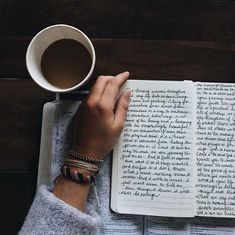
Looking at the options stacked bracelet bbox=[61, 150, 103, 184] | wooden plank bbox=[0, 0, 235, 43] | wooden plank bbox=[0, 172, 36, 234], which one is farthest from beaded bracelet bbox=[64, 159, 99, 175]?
wooden plank bbox=[0, 0, 235, 43]

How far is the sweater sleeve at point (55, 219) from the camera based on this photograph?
610 millimetres

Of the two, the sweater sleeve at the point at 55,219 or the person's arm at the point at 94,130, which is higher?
the person's arm at the point at 94,130

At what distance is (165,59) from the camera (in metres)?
0.72

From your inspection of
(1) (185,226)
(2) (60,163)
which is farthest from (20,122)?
(1) (185,226)

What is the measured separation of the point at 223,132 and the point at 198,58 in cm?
13

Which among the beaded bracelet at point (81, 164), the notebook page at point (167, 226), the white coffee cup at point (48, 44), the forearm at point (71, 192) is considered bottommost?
the notebook page at point (167, 226)

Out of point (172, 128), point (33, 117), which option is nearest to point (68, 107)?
point (33, 117)

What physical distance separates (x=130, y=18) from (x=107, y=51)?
69 mm

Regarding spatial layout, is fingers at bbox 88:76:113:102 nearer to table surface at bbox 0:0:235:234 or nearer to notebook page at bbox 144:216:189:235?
table surface at bbox 0:0:235:234

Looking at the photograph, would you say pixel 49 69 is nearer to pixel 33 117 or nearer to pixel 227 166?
pixel 33 117

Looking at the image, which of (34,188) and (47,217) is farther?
(34,188)

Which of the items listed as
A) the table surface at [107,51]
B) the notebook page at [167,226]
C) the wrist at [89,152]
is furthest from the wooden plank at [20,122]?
the notebook page at [167,226]

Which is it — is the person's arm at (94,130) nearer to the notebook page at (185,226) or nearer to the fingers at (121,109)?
the fingers at (121,109)

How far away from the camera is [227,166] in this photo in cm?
68
